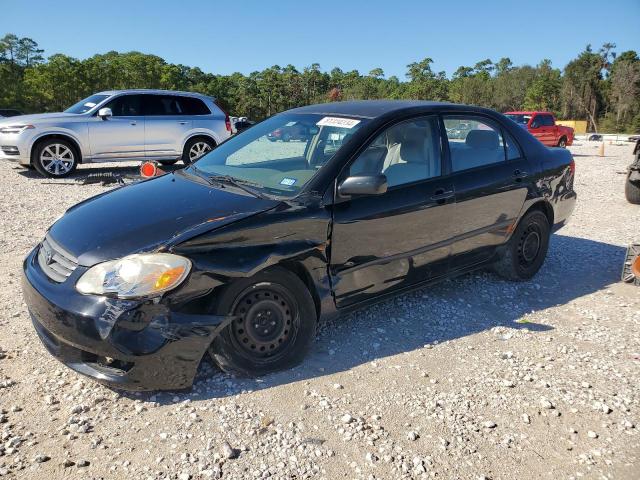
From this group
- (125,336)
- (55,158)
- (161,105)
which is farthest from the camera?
(161,105)

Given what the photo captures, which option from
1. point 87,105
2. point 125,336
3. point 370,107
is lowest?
point 125,336

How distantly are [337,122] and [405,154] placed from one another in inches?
22.5

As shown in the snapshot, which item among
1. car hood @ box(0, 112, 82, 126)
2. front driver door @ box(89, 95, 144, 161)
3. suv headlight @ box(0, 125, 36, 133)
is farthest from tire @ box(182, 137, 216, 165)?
suv headlight @ box(0, 125, 36, 133)

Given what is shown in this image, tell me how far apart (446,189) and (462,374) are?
1428mm

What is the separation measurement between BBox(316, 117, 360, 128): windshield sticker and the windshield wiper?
778mm

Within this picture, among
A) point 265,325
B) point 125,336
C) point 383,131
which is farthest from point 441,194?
point 125,336

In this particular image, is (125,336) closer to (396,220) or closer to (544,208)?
(396,220)

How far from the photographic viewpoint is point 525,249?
15.7 feet

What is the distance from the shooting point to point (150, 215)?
3023mm

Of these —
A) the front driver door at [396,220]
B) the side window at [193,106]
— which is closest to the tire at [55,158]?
the side window at [193,106]

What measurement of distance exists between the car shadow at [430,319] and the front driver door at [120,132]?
8.39 meters

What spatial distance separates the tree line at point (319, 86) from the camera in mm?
49000

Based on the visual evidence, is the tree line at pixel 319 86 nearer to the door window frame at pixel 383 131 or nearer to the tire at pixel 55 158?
the tire at pixel 55 158

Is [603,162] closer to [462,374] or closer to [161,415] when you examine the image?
[462,374]
